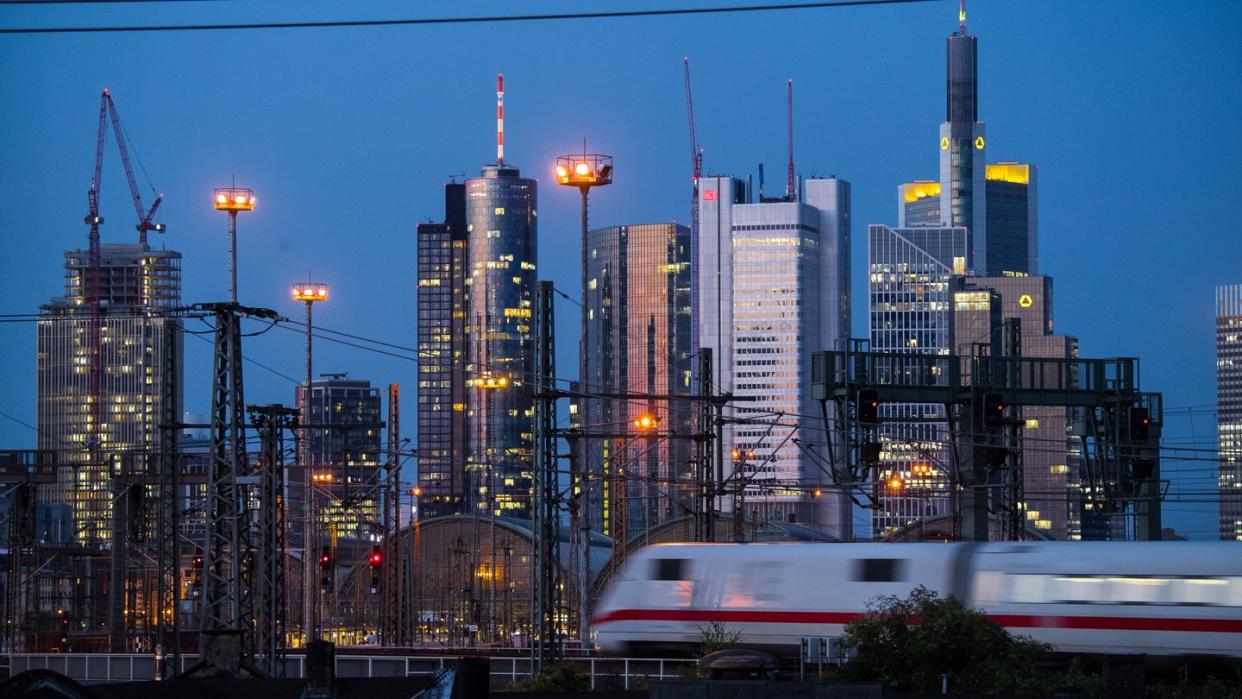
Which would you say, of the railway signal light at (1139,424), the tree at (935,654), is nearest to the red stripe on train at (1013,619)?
the tree at (935,654)

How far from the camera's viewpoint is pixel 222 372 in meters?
43.6

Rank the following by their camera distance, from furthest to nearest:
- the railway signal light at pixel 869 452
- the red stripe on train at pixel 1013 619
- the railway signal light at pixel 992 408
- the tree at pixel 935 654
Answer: the railway signal light at pixel 992 408 → the railway signal light at pixel 869 452 → the red stripe on train at pixel 1013 619 → the tree at pixel 935 654

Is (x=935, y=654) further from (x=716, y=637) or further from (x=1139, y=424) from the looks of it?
(x=1139, y=424)

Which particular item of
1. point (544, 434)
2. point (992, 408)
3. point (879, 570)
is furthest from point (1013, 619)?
point (544, 434)

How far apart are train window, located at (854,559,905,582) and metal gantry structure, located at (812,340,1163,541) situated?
17.3ft

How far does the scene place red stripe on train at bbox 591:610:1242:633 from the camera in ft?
134

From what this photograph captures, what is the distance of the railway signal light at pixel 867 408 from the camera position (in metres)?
50.4

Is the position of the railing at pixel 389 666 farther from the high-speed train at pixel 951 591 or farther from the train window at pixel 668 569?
the train window at pixel 668 569

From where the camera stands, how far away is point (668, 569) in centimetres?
4897

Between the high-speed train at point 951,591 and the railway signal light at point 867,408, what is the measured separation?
5.05 metres

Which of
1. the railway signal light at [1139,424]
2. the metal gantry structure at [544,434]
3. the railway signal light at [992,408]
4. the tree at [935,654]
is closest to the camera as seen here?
the tree at [935,654]

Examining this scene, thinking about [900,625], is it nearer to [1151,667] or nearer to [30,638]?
[1151,667]

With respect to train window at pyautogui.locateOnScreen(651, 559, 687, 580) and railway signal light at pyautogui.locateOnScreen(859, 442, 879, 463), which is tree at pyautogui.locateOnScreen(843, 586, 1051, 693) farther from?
railway signal light at pyautogui.locateOnScreen(859, 442, 879, 463)

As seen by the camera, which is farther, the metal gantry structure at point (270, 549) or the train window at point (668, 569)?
the train window at point (668, 569)
